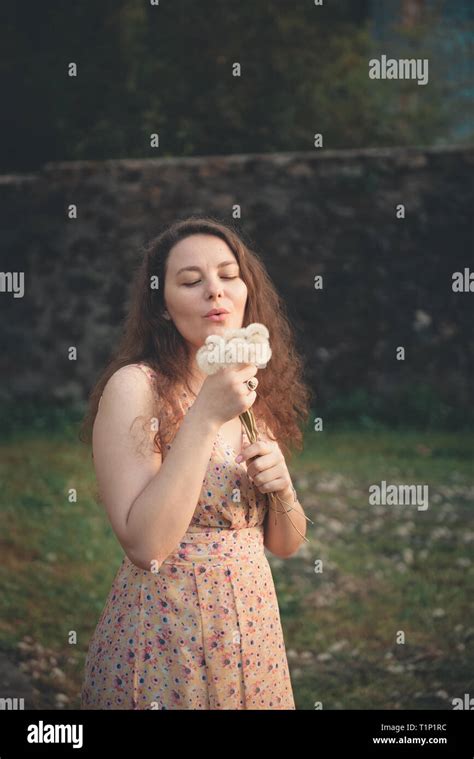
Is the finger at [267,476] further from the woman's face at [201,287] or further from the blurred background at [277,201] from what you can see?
the blurred background at [277,201]

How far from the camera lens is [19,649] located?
17.0 feet

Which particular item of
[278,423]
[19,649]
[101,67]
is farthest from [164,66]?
[278,423]

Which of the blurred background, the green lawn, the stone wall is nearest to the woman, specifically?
the green lawn

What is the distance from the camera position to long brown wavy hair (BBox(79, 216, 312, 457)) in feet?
8.45

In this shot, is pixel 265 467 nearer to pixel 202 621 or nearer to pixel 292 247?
pixel 202 621

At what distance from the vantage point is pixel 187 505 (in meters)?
2.31

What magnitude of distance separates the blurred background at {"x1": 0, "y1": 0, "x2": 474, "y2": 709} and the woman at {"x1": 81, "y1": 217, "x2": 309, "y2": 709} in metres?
4.30

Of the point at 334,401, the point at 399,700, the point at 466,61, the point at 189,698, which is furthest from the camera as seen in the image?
the point at 466,61

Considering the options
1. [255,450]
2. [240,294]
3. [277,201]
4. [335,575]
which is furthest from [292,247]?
[255,450]

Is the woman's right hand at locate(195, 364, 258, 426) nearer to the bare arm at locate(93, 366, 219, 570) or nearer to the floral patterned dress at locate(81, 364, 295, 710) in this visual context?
the bare arm at locate(93, 366, 219, 570)

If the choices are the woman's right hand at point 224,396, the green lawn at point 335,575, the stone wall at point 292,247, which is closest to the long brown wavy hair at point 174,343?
the woman's right hand at point 224,396

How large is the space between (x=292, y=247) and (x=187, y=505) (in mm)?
7208
